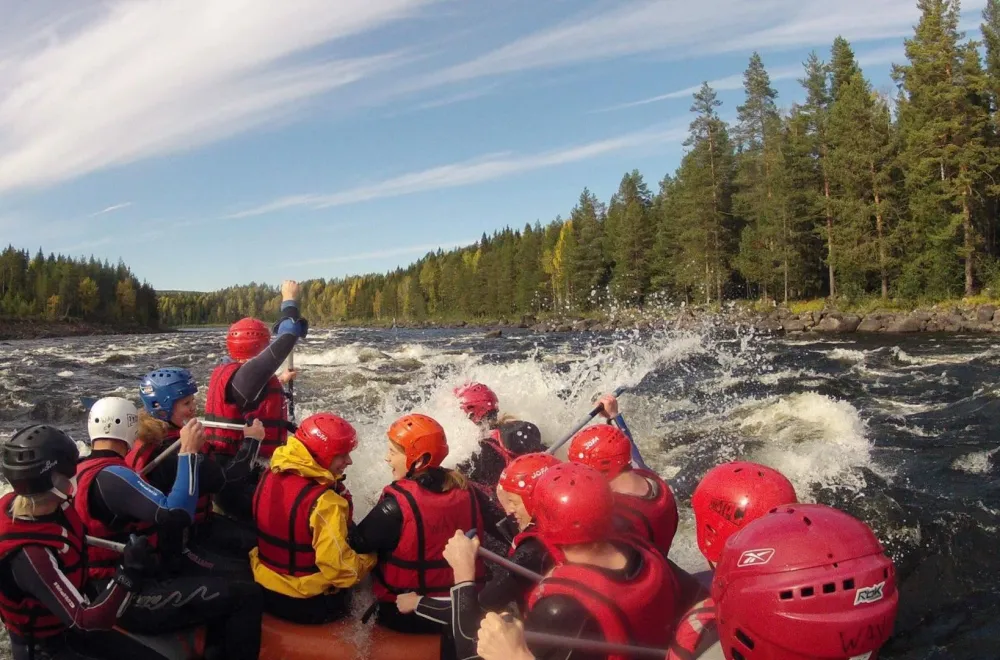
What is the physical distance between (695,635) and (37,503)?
2.77 meters

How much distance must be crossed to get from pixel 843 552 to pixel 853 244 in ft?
143

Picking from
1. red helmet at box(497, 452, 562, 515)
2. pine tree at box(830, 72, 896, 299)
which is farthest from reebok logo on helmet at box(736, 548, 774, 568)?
pine tree at box(830, 72, 896, 299)

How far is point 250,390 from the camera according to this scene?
183 inches

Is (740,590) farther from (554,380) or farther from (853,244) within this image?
(853,244)

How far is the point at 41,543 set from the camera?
9.62 ft

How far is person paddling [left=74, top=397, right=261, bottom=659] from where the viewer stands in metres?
3.46

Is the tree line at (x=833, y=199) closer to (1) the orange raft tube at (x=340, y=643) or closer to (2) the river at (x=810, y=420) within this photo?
(2) the river at (x=810, y=420)

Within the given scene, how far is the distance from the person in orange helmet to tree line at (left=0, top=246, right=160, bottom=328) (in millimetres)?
116020

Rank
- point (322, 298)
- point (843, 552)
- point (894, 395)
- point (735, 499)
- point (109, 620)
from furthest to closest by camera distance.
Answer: point (322, 298)
point (894, 395)
point (109, 620)
point (735, 499)
point (843, 552)

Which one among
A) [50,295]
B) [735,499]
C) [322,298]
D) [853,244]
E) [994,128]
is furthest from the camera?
[322,298]

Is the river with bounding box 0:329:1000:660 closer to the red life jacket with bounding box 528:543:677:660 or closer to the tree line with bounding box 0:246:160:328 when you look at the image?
the red life jacket with bounding box 528:543:677:660

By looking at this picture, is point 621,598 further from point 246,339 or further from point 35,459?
point 246,339

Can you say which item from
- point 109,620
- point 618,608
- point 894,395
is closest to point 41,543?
point 109,620

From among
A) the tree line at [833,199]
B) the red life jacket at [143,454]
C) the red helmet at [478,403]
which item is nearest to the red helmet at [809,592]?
the red life jacket at [143,454]
